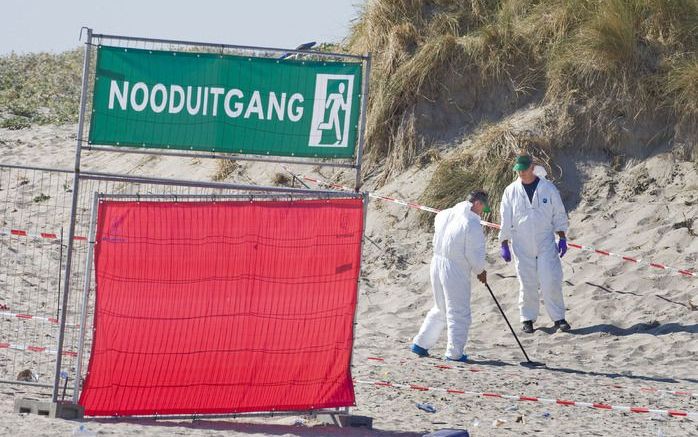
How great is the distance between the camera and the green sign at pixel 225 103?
8.60m

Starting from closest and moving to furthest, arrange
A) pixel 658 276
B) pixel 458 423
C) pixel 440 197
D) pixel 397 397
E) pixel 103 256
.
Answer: pixel 103 256, pixel 458 423, pixel 397 397, pixel 658 276, pixel 440 197

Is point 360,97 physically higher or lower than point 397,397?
higher

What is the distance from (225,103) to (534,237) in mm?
5034

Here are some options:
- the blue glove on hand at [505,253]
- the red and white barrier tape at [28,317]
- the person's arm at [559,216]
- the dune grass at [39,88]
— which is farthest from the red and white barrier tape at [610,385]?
the dune grass at [39,88]

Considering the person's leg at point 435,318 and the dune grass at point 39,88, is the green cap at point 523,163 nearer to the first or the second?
the person's leg at point 435,318

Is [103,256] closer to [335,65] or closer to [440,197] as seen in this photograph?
[335,65]

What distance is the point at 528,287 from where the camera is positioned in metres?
13.2

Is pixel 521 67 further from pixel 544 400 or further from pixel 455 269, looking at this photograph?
pixel 544 400

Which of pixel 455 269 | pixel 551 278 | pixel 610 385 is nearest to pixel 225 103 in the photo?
pixel 455 269

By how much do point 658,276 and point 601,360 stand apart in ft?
6.54

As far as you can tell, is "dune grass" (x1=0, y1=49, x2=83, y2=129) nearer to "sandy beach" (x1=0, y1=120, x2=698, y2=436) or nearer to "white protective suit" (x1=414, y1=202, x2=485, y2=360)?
"sandy beach" (x1=0, y1=120, x2=698, y2=436)

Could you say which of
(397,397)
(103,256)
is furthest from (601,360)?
(103,256)

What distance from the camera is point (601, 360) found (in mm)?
12211

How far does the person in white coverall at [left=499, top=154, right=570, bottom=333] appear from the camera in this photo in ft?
42.1
